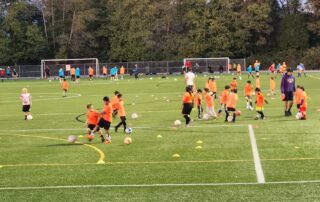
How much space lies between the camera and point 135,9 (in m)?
A: 89.6

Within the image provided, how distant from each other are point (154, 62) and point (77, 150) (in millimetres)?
69670

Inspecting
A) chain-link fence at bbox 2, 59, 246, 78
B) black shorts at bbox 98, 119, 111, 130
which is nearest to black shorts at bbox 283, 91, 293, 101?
black shorts at bbox 98, 119, 111, 130

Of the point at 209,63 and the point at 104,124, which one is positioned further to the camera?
the point at 209,63

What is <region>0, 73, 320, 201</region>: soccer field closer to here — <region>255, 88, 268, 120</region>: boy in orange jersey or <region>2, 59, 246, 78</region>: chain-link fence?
<region>255, 88, 268, 120</region>: boy in orange jersey

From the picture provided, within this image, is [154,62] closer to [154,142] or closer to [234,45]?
[234,45]

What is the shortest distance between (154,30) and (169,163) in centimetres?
7933

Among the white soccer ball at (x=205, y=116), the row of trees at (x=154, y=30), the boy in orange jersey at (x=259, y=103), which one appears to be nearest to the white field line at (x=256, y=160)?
the boy in orange jersey at (x=259, y=103)

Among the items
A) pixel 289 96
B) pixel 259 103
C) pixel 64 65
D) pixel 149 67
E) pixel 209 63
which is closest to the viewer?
pixel 259 103

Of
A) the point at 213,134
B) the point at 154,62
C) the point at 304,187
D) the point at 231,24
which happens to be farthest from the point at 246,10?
the point at 304,187

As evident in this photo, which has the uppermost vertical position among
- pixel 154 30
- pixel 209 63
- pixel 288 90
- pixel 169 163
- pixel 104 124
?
pixel 154 30

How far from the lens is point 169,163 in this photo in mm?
13406

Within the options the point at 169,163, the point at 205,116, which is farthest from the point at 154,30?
the point at 169,163

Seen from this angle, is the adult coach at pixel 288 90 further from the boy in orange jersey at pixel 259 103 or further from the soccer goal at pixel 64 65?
the soccer goal at pixel 64 65

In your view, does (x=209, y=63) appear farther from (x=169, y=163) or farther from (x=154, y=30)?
(x=169, y=163)
